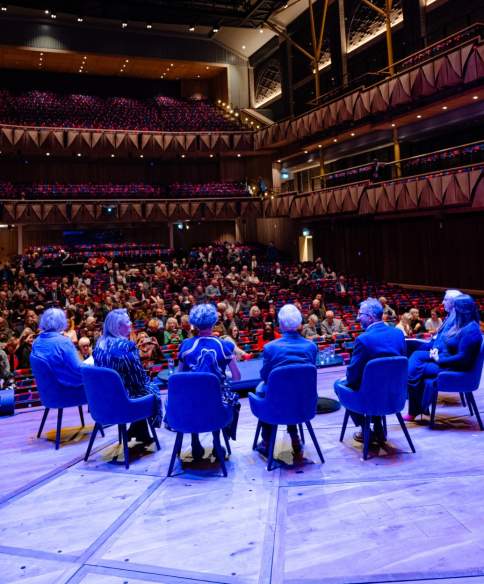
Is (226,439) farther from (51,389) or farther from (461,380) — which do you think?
(461,380)

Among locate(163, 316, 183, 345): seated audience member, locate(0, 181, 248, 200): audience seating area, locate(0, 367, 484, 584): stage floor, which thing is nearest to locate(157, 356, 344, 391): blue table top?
locate(0, 367, 484, 584): stage floor

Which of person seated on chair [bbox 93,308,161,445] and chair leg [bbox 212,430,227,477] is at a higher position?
person seated on chair [bbox 93,308,161,445]

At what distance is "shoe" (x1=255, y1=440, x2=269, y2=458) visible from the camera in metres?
4.02

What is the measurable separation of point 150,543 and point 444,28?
52.2 ft

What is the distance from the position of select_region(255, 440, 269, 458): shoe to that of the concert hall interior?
17 millimetres

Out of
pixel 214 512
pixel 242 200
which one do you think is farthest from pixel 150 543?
pixel 242 200

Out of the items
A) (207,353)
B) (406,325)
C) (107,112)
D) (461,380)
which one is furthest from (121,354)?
(107,112)

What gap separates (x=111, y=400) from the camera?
148 inches

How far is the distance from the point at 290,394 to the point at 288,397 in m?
0.03

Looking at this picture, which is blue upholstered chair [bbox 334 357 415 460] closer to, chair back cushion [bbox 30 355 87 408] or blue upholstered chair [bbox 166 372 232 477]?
blue upholstered chair [bbox 166 372 232 477]

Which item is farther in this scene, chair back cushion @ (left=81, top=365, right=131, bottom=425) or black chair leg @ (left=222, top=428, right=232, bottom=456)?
black chair leg @ (left=222, top=428, right=232, bottom=456)

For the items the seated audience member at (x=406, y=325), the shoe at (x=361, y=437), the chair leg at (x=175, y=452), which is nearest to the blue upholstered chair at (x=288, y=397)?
the chair leg at (x=175, y=452)

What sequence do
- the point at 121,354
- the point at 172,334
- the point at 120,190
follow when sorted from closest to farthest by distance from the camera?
the point at 121,354 < the point at 172,334 < the point at 120,190

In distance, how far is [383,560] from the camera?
2.52 metres
